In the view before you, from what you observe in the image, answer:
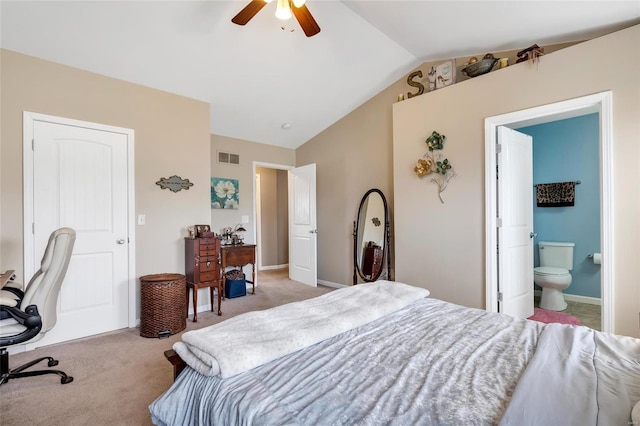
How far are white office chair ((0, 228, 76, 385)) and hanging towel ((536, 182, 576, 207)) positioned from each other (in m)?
5.27

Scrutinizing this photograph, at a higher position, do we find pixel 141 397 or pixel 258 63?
pixel 258 63

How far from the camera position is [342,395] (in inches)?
38.3

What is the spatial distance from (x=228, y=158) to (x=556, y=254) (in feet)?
15.9

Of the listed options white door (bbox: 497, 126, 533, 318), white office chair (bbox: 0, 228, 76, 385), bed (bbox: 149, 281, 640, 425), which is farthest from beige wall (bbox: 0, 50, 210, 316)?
white door (bbox: 497, 126, 533, 318)

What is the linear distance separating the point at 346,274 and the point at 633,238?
327 centimetres

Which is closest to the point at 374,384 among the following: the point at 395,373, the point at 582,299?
the point at 395,373

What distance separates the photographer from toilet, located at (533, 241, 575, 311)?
3.59 m

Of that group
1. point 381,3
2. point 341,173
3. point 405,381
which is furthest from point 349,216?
point 405,381

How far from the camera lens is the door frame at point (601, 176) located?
7.93ft

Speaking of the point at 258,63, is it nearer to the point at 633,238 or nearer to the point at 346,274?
the point at 346,274

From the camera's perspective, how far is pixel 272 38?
310 centimetres

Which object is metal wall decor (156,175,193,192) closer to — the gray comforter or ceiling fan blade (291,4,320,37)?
ceiling fan blade (291,4,320,37)

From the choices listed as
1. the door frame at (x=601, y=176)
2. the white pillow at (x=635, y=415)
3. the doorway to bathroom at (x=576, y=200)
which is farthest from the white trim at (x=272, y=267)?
the white pillow at (x=635, y=415)

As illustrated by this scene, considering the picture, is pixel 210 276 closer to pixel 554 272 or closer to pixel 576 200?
pixel 554 272
